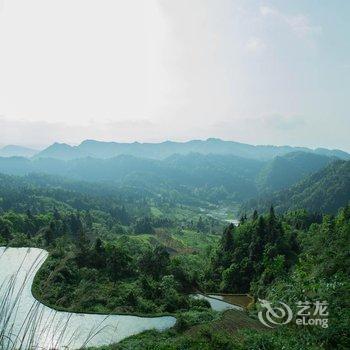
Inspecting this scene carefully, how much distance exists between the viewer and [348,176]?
5290 inches

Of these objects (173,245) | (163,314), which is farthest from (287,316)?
(173,245)

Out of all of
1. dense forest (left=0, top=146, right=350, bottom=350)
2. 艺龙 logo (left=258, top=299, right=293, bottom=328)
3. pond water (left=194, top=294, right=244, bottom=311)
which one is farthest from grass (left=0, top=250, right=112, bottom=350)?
pond water (left=194, top=294, right=244, bottom=311)

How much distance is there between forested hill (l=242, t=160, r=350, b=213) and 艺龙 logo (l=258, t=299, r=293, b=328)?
9837 cm

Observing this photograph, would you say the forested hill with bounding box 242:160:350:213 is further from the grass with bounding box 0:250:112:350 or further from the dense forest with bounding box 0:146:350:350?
the grass with bounding box 0:250:112:350

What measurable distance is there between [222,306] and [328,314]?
17.4 meters

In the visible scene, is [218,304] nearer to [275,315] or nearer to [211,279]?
[211,279]

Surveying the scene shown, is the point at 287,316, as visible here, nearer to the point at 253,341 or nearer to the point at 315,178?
the point at 253,341

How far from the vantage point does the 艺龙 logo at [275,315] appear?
20.0 meters

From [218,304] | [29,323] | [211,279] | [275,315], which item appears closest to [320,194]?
[211,279]

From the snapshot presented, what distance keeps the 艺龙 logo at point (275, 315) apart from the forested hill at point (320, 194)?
9837cm

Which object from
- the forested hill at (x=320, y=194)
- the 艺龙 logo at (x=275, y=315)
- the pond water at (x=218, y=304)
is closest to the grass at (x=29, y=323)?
the 艺龙 logo at (x=275, y=315)

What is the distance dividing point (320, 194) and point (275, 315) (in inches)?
4823

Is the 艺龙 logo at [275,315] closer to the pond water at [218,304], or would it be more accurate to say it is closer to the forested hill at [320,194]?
the pond water at [218,304]

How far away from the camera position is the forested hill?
127 meters
